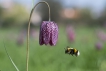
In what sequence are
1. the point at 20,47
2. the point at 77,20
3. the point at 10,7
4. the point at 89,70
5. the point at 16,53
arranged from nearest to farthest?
the point at 89,70 → the point at 16,53 → the point at 20,47 → the point at 10,7 → the point at 77,20

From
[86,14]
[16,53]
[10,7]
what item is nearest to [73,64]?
[16,53]

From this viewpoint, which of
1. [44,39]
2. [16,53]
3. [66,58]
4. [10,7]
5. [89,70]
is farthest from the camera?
[10,7]

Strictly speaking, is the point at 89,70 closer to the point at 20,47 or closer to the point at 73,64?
the point at 73,64

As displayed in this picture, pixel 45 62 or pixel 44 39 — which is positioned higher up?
pixel 44 39

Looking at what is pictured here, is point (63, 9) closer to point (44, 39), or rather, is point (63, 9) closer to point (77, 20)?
point (77, 20)

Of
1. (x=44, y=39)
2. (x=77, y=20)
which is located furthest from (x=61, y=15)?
(x=44, y=39)

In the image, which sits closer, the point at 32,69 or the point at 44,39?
the point at 44,39
